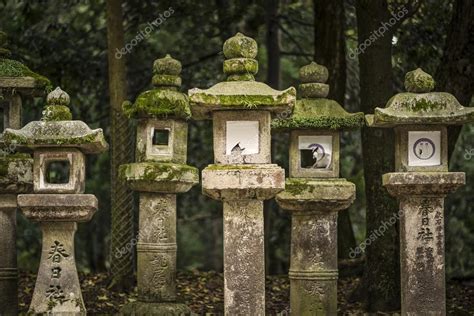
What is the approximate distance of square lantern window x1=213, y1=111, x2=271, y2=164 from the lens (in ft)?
30.0

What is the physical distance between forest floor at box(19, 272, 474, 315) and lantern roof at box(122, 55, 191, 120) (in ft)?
8.70

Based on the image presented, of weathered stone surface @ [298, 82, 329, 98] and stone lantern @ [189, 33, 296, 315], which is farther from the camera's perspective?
weathered stone surface @ [298, 82, 329, 98]

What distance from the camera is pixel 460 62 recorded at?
12.0 meters

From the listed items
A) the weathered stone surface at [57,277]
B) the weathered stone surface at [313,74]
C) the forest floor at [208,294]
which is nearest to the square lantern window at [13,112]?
the weathered stone surface at [57,277]

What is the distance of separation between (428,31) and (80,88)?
577 cm

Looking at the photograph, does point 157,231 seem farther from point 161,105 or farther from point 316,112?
point 316,112

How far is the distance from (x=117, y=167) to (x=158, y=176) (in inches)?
90.7

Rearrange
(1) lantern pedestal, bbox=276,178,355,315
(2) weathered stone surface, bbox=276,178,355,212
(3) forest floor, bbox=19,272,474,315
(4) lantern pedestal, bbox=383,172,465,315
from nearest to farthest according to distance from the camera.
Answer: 1. (4) lantern pedestal, bbox=383,172,465,315
2. (2) weathered stone surface, bbox=276,178,355,212
3. (1) lantern pedestal, bbox=276,178,355,315
4. (3) forest floor, bbox=19,272,474,315

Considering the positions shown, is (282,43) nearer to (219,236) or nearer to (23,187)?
(219,236)

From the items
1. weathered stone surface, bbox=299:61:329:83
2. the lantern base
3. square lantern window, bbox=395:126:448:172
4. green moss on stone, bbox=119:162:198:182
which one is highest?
weathered stone surface, bbox=299:61:329:83

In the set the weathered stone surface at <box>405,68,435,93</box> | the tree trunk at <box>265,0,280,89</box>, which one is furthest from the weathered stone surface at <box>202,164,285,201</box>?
the tree trunk at <box>265,0,280,89</box>

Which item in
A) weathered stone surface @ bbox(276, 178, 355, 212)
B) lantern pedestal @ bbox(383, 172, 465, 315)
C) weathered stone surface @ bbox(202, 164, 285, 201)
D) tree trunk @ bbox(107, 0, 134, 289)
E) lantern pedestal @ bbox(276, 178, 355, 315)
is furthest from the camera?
tree trunk @ bbox(107, 0, 134, 289)

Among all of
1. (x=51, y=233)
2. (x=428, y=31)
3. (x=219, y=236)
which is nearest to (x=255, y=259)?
(x=51, y=233)

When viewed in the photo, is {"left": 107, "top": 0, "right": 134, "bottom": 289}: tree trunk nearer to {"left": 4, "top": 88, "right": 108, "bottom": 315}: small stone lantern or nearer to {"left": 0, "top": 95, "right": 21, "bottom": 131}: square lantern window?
{"left": 0, "top": 95, "right": 21, "bottom": 131}: square lantern window
